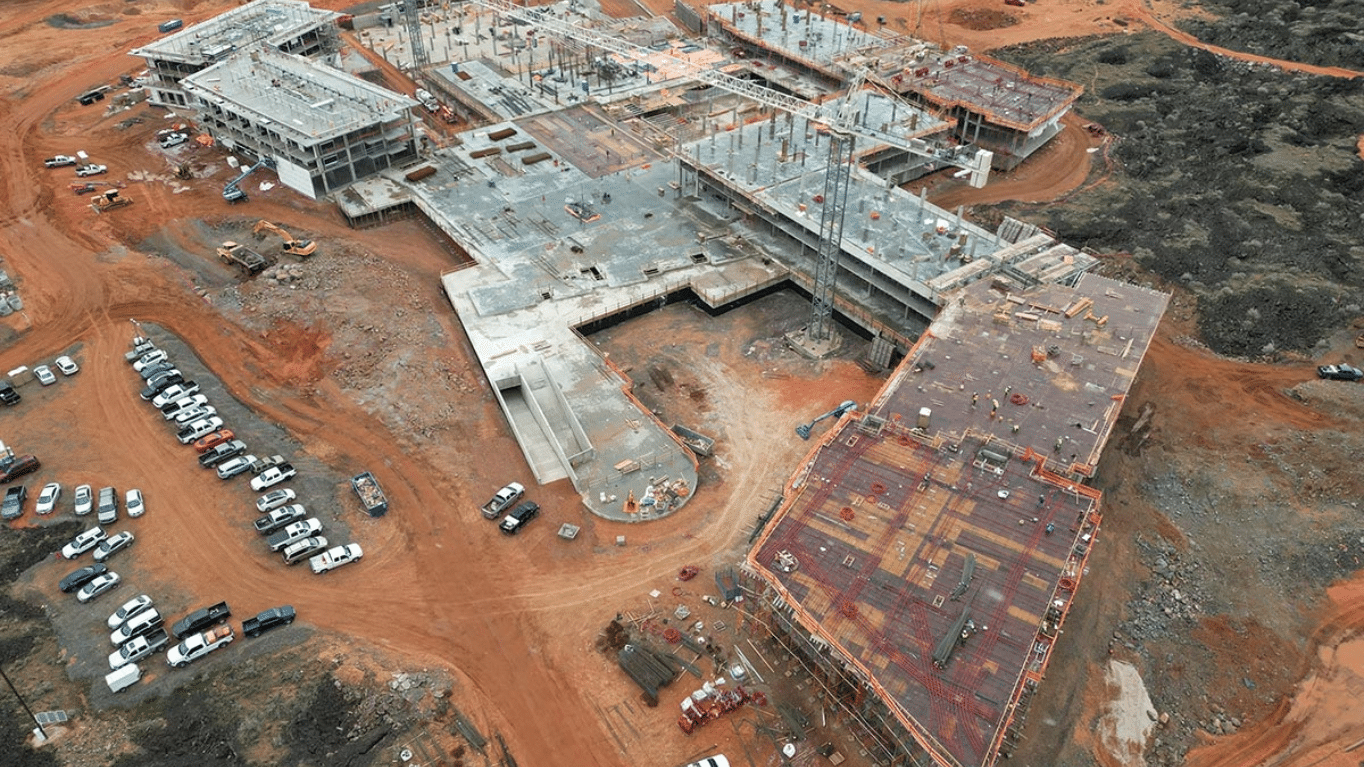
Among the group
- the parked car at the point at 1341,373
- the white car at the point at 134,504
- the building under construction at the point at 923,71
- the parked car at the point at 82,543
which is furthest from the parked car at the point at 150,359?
the parked car at the point at 1341,373

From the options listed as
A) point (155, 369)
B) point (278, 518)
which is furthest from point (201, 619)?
point (155, 369)

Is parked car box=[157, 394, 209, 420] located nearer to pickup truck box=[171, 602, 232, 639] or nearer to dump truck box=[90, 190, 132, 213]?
pickup truck box=[171, 602, 232, 639]

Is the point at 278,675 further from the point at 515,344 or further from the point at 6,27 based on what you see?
the point at 6,27

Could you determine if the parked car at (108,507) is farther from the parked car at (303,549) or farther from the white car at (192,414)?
the parked car at (303,549)

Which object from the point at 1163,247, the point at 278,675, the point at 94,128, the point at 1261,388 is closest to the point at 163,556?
the point at 278,675

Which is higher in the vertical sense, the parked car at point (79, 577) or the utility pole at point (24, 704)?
the parked car at point (79, 577)

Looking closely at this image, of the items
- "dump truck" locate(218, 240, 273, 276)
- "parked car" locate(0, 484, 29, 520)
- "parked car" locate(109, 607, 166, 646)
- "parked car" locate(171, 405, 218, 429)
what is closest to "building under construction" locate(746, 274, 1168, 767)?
"parked car" locate(109, 607, 166, 646)

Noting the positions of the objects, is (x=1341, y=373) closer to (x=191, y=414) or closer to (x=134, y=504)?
(x=191, y=414)
